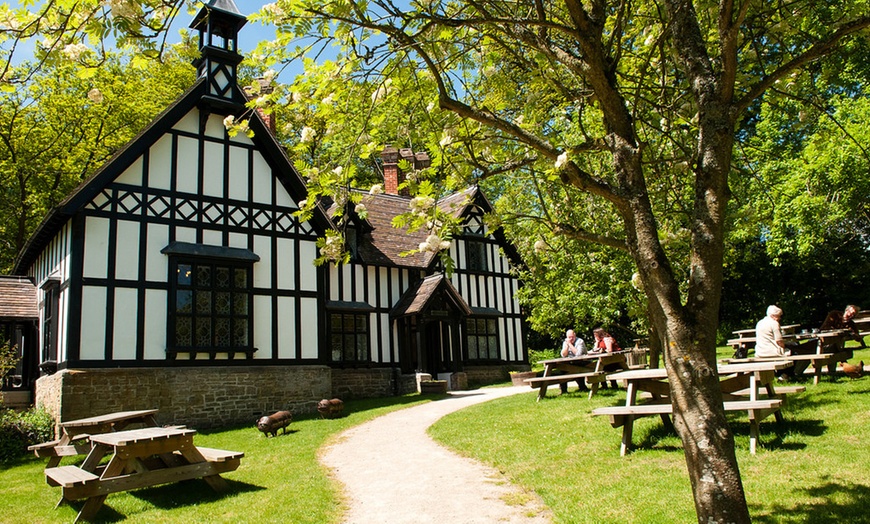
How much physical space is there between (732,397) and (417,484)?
414 centimetres

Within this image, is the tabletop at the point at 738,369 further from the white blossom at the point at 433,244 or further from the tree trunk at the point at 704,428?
the white blossom at the point at 433,244

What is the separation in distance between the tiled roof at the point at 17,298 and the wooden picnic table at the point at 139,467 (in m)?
10.8

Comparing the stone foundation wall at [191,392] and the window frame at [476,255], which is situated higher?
the window frame at [476,255]

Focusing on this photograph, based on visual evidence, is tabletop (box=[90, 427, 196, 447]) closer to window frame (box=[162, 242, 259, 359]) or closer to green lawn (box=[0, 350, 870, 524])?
green lawn (box=[0, 350, 870, 524])

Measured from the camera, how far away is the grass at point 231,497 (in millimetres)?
6906

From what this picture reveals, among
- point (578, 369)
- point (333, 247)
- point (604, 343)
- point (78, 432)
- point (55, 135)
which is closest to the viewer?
point (333, 247)

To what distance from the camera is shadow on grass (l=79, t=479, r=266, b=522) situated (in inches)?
290

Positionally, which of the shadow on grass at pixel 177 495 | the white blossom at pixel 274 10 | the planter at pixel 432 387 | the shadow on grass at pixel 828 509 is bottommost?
the shadow on grass at pixel 177 495

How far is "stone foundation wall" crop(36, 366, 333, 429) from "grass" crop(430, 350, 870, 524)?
606 centimetres

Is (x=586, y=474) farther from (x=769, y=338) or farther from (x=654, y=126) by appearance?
(x=769, y=338)

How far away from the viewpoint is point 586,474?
7.06m

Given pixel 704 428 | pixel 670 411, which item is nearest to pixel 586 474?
pixel 670 411

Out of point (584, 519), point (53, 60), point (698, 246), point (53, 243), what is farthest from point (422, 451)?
point (53, 243)

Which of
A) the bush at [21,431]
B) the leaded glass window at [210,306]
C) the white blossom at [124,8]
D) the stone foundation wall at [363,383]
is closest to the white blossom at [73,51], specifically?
the white blossom at [124,8]
